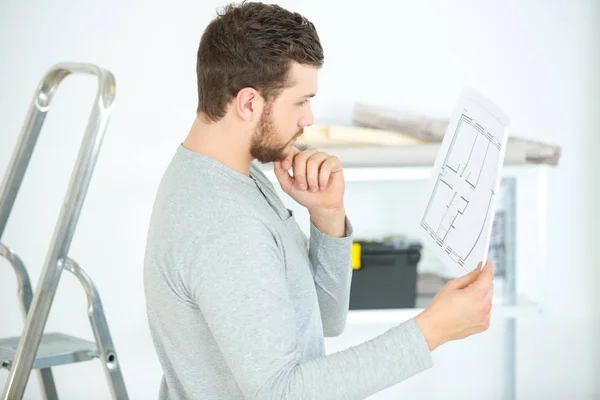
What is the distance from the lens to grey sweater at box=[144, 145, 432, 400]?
1002mm

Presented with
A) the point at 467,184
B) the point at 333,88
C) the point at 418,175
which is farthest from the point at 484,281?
the point at 333,88

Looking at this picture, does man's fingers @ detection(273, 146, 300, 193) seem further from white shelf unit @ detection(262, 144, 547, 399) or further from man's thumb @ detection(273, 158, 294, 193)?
white shelf unit @ detection(262, 144, 547, 399)

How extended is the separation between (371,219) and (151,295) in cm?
186

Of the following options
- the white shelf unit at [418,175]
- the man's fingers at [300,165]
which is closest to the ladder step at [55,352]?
the man's fingers at [300,165]

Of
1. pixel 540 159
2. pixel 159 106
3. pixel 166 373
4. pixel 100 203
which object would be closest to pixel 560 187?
pixel 540 159

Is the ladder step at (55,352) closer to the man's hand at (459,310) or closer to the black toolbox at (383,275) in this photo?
the man's hand at (459,310)

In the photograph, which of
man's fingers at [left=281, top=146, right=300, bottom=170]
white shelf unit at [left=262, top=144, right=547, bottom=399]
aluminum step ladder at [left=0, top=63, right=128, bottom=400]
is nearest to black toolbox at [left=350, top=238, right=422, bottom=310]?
white shelf unit at [left=262, top=144, right=547, bottom=399]

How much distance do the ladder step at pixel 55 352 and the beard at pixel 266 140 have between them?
0.67 m

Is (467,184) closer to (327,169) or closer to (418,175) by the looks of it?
(327,169)

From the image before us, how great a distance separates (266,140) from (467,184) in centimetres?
31

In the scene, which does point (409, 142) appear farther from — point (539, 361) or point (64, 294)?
point (64, 294)

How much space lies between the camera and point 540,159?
8.57 ft

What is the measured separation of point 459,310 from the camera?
110 cm

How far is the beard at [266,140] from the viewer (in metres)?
1.16
